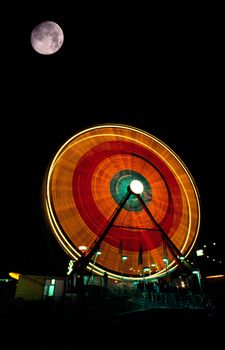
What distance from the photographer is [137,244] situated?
14.5m

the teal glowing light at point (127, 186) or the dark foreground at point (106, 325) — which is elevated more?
the teal glowing light at point (127, 186)

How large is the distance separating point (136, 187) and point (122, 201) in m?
1.25

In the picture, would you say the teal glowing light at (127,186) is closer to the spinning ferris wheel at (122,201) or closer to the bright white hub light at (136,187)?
the spinning ferris wheel at (122,201)

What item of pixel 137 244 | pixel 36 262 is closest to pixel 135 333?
pixel 137 244

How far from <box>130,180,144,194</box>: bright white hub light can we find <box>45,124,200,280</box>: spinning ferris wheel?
0.06 meters

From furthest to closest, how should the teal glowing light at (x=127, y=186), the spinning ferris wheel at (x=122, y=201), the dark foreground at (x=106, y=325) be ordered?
the teal glowing light at (x=127, y=186), the spinning ferris wheel at (x=122, y=201), the dark foreground at (x=106, y=325)

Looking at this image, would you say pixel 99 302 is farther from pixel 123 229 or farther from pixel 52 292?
pixel 52 292

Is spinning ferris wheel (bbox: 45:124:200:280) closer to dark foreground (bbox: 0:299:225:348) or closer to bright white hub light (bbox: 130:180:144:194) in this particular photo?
bright white hub light (bbox: 130:180:144:194)

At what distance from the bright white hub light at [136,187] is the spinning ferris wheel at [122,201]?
0.06 metres

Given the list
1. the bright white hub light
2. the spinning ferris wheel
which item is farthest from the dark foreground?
the bright white hub light

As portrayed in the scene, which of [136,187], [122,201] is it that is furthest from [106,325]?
[136,187]

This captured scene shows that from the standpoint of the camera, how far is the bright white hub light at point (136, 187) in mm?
14555

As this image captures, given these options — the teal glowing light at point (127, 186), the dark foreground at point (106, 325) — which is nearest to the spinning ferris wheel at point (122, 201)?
the teal glowing light at point (127, 186)

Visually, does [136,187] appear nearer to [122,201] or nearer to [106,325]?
[122,201]
